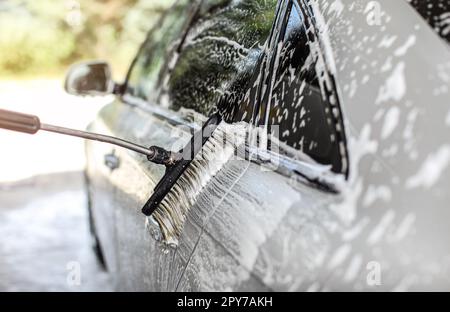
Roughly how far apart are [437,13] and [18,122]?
1059 mm

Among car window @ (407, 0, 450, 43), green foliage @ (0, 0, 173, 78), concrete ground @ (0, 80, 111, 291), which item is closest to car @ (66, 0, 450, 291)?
car window @ (407, 0, 450, 43)

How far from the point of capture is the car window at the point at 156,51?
10.3 feet

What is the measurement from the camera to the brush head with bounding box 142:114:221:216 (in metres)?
1.83

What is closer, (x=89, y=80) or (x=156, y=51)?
(x=156, y=51)

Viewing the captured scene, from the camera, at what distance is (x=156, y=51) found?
3.46 meters

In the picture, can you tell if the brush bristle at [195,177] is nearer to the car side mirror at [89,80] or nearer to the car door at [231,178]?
the car door at [231,178]

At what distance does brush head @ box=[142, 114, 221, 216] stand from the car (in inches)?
1.2

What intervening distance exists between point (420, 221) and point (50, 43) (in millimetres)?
17842

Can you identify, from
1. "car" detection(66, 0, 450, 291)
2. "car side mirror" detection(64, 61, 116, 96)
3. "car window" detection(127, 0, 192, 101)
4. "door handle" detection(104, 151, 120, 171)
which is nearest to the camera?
"car" detection(66, 0, 450, 291)

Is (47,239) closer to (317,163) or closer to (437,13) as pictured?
(317,163)

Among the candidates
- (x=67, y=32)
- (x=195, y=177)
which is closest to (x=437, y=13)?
(x=195, y=177)

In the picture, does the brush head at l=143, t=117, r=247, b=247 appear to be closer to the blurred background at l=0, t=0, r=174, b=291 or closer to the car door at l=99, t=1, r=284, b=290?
the car door at l=99, t=1, r=284, b=290

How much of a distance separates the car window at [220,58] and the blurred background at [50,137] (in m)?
1.97
